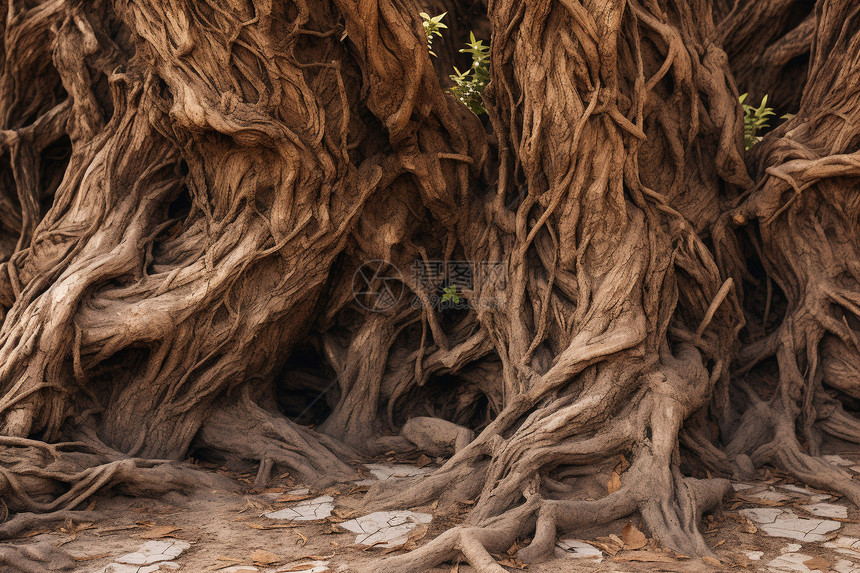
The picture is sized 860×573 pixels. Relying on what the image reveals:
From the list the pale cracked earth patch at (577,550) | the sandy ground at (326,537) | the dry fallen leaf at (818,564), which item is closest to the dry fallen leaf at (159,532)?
the sandy ground at (326,537)

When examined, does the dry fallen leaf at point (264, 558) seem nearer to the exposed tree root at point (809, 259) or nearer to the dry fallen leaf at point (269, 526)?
the dry fallen leaf at point (269, 526)

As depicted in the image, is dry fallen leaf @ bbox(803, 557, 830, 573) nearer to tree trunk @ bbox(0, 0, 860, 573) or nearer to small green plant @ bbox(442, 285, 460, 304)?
tree trunk @ bbox(0, 0, 860, 573)

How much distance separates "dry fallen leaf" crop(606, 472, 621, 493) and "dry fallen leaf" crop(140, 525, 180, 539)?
2.43 meters

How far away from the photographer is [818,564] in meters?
2.99

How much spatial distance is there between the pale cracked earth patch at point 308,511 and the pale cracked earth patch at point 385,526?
24 centimetres

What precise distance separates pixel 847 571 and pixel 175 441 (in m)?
4.09

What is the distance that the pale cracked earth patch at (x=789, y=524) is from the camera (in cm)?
338

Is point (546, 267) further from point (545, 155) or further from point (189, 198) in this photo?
point (189, 198)

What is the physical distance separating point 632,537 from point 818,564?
825 millimetres

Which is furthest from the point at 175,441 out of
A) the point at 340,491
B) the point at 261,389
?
the point at 340,491

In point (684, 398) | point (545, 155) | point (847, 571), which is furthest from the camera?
point (545, 155)

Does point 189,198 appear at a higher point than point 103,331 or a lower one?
higher

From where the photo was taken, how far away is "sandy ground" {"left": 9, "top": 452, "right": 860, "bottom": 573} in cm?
305

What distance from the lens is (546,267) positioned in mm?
4703
